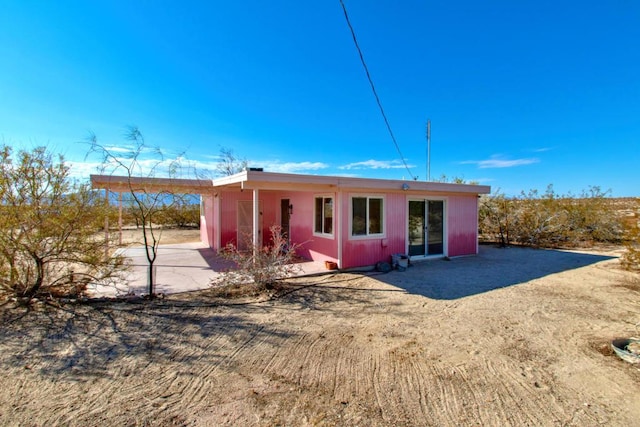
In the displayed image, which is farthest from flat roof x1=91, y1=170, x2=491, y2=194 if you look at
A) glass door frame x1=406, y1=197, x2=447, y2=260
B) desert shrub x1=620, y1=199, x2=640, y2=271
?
desert shrub x1=620, y1=199, x2=640, y2=271

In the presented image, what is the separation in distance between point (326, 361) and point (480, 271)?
248 inches

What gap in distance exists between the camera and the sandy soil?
2471 millimetres

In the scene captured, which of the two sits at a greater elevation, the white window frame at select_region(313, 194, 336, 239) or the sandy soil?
the white window frame at select_region(313, 194, 336, 239)

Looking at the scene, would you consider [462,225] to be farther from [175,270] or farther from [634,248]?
[175,270]

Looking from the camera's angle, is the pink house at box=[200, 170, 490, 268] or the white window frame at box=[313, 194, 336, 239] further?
the white window frame at box=[313, 194, 336, 239]

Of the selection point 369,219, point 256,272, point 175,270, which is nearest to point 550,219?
point 369,219

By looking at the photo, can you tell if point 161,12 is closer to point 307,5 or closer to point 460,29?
point 307,5

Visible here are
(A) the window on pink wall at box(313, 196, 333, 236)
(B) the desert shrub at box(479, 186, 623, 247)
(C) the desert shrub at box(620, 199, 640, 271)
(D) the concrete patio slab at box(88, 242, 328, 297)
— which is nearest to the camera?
(D) the concrete patio slab at box(88, 242, 328, 297)

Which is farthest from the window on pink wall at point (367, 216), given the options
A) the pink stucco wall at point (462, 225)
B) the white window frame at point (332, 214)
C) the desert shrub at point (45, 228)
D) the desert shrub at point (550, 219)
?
the desert shrub at point (550, 219)

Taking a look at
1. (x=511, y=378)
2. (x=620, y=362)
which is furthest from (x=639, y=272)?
(x=511, y=378)

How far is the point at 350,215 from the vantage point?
26.0 feet

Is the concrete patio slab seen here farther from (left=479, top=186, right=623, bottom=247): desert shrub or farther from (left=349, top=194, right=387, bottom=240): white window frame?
(left=479, top=186, right=623, bottom=247): desert shrub

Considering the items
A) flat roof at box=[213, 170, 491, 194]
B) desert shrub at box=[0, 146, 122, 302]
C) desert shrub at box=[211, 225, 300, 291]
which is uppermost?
flat roof at box=[213, 170, 491, 194]

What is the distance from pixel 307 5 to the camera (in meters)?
6.79
